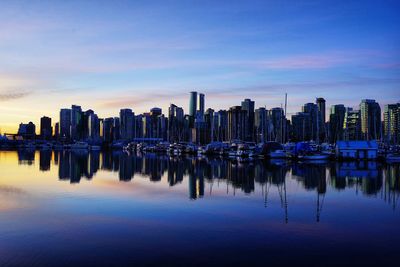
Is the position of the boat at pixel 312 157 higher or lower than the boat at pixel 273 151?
lower

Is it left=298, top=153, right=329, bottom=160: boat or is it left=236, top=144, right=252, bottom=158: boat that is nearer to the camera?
left=298, top=153, right=329, bottom=160: boat

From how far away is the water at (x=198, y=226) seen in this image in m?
20.1

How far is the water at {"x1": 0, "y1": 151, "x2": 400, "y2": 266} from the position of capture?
20078mm

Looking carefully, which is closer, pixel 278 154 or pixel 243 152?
pixel 278 154

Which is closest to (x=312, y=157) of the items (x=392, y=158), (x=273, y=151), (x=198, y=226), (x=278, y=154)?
(x=278, y=154)

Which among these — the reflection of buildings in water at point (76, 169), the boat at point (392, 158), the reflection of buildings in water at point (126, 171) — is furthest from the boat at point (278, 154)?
the reflection of buildings in water at point (76, 169)

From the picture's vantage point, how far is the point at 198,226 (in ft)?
88.4

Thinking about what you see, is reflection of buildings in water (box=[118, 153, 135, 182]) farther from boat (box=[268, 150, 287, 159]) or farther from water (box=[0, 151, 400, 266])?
boat (box=[268, 150, 287, 159])

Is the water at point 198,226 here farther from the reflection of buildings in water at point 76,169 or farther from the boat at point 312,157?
the boat at point 312,157

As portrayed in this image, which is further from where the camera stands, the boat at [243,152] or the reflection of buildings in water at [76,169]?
the boat at [243,152]

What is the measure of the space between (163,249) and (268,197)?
21796 millimetres

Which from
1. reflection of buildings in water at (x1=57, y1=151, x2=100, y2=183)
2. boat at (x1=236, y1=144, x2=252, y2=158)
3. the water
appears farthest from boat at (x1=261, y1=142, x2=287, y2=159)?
the water

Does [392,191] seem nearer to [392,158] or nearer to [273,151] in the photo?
[392,158]

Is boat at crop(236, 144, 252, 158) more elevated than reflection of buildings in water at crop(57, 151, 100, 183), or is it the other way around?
boat at crop(236, 144, 252, 158)
